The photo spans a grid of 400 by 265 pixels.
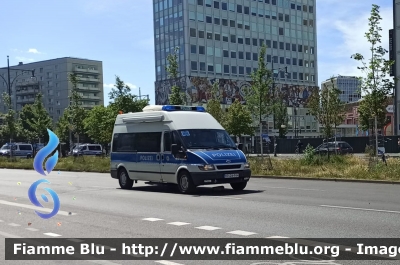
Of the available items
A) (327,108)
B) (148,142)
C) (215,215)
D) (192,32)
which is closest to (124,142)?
(148,142)

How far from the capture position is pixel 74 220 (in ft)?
37.0

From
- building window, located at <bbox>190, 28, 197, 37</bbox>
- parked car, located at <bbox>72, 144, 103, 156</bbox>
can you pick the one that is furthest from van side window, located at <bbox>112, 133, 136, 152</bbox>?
building window, located at <bbox>190, 28, 197, 37</bbox>

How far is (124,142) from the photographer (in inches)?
768

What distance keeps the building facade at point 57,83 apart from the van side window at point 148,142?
11619 cm

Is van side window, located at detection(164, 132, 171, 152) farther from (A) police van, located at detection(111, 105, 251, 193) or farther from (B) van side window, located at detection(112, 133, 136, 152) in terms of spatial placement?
(B) van side window, located at detection(112, 133, 136, 152)

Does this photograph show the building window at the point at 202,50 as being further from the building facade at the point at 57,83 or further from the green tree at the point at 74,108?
the building facade at the point at 57,83

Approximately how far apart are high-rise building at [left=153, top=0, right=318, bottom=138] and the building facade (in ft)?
172

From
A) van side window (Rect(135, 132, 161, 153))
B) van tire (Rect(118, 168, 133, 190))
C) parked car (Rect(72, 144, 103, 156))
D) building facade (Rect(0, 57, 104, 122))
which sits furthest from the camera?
building facade (Rect(0, 57, 104, 122))

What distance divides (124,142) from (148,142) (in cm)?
159

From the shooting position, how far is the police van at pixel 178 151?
16172 mm

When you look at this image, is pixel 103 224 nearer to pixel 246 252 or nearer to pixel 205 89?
pixel 246 252

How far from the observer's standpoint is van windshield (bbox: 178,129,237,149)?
16.8 meters

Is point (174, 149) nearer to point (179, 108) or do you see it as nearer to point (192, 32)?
point (179, 108)

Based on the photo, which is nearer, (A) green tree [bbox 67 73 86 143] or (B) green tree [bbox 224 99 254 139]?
(A) green tree [bbox 67 73 86 143]
